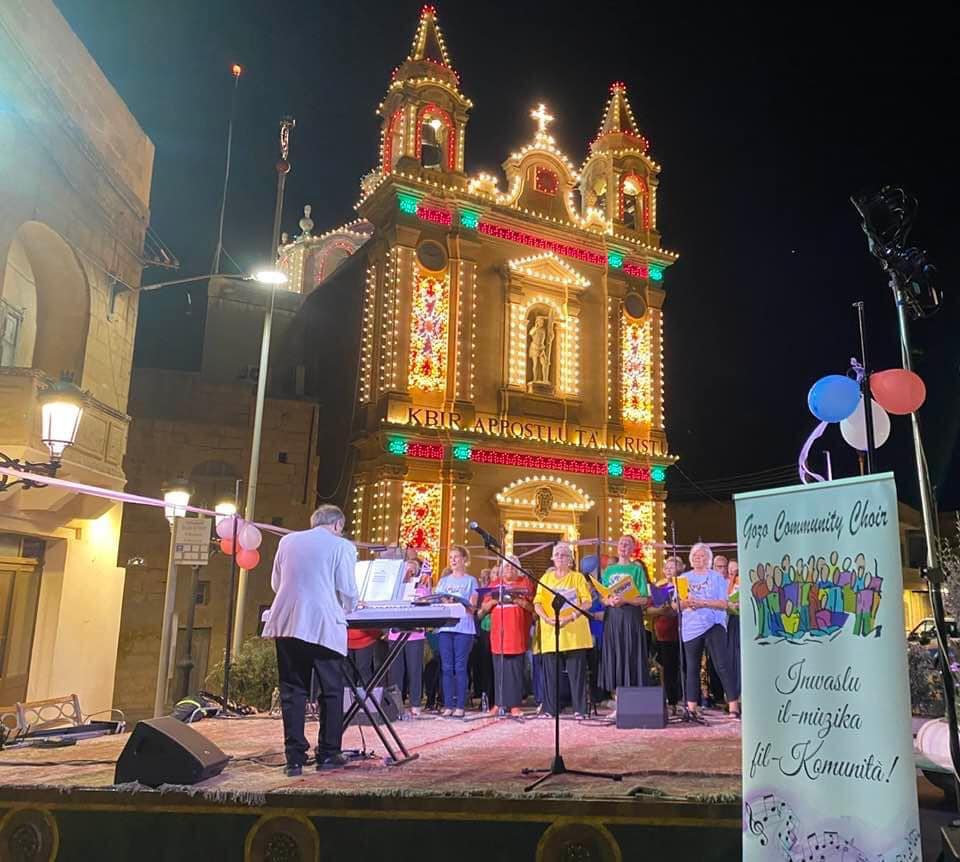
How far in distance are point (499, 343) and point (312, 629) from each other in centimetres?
1531

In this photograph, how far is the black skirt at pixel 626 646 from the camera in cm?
873

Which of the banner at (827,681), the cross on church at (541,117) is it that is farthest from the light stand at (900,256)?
the cross on church at (541,117)

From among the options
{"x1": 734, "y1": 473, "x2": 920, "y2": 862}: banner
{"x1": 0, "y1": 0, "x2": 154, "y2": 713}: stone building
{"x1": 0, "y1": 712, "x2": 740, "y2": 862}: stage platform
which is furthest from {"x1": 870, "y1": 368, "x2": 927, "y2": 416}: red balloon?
{"x1": 0, "y1": 0, "x2": 154, "y2": 713}: stone building

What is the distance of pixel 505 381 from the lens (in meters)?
19.9

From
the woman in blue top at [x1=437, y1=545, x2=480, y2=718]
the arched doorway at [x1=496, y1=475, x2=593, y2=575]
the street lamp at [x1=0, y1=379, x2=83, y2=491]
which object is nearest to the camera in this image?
the street lamp at [x1=0, y1=379, x2=83, y2=491]

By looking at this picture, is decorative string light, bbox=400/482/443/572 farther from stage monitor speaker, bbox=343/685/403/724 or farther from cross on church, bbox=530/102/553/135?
cross on church, bbox=530/102/553/135

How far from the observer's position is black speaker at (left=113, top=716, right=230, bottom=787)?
16.0ft

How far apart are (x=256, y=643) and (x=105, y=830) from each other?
8409 millimetres

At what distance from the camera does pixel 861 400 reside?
6.71 meters

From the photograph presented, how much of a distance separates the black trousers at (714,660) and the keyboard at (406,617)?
3668 millimetres

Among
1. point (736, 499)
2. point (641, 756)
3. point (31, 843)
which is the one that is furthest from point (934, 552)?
point (31, 843)

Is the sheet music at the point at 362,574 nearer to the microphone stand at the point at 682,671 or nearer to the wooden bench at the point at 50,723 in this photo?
the wooden bench at the point at 50,723

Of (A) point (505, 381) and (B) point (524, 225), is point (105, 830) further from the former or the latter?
(B) point (524, 225)

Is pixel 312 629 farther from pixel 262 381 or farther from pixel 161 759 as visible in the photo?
pixel 262 381
